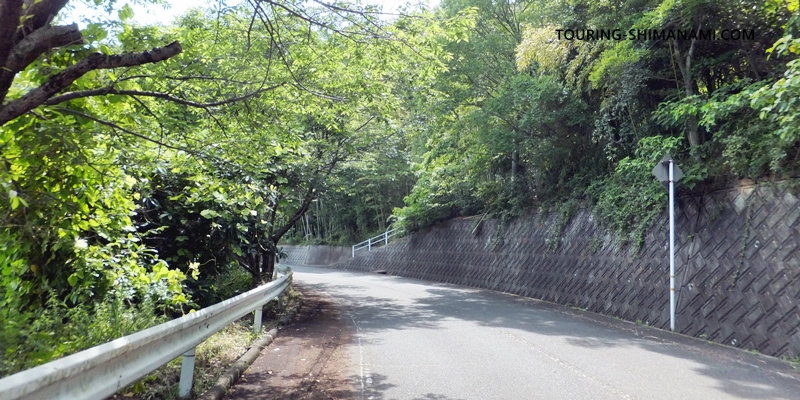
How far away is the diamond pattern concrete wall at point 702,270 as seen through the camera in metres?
8.50

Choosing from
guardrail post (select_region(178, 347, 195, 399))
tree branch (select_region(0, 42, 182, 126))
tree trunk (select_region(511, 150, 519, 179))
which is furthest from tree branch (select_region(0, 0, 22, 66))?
tree trunk (select_region(511, 150, 519, 179))

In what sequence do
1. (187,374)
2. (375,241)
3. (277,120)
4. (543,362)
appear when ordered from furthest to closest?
1. (375,241)
2. (277,120)
3. (543,362)
4. (187,374)

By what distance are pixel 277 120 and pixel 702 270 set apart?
25.7ft

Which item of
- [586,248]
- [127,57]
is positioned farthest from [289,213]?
[127,57]

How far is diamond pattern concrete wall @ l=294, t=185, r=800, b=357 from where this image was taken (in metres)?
8.50

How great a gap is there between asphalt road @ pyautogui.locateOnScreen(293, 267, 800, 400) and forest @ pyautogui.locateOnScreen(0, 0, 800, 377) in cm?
276

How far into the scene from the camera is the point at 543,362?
7.21 meters

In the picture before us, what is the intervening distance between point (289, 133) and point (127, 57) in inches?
142

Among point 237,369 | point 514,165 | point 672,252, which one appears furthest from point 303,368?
point 514,165

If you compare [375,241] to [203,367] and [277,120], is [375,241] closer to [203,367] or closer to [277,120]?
[277,120]

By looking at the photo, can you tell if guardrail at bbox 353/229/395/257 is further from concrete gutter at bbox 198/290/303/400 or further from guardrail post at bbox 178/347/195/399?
guardrail post at bbox 178/347/195/399

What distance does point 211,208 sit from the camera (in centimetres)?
902

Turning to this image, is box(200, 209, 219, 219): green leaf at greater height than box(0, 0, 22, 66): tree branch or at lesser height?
lesser

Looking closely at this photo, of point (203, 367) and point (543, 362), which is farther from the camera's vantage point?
point (543, 362)
